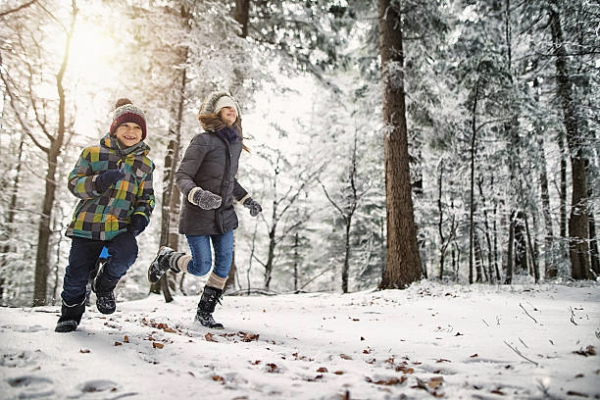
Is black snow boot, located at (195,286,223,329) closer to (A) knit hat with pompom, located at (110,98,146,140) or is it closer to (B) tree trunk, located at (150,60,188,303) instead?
(A) knit hat with pompom, located at (110,98,146,140)

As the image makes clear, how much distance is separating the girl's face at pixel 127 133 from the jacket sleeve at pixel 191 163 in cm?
48

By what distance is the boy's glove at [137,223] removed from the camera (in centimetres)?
288

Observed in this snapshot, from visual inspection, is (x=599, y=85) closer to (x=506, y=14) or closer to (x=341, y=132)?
(x=506, y=14)

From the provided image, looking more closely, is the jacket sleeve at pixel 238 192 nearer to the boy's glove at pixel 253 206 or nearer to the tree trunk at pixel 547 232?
the boy's glove at pixel 253 206

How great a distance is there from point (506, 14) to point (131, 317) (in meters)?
11.7

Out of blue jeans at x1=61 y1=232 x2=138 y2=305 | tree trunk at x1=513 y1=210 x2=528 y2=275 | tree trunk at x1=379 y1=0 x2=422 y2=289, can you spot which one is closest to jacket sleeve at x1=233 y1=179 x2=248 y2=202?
blue jeans at x1=61 y1=232 x2=138 y2=305

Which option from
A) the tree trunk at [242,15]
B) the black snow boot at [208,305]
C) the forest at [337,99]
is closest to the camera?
the black snow boot at [208,305]

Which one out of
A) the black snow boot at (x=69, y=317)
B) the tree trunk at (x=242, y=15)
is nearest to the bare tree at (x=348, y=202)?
the tree trunk at (x=242, y=15)

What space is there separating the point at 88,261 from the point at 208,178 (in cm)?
125

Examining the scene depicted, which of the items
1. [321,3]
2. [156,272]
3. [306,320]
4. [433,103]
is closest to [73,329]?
[156,272]

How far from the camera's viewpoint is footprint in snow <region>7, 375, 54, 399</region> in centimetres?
149

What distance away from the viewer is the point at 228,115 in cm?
346

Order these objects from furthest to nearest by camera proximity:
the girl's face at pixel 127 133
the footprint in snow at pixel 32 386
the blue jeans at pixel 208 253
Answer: the blue jeans at pixel 208 253 < the girl's face at pixel 127 133 < the footprint in snow at pixel 32 386

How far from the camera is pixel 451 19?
8.62 meters
